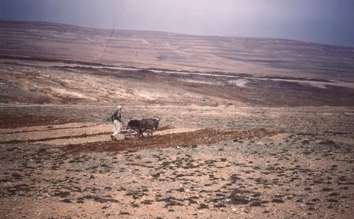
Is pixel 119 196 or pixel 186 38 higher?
pixel 186 38

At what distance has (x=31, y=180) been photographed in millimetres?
15406

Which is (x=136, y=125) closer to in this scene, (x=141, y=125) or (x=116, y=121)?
(x=141, y=125)

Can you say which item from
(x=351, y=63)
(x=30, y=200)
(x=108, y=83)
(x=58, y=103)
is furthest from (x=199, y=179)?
(x=351, y=63)

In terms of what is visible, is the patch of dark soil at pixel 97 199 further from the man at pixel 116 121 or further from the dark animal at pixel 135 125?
the dark animal at pixel 135 125

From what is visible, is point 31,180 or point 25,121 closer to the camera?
point 31,180

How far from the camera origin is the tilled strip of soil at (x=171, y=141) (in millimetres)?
21578

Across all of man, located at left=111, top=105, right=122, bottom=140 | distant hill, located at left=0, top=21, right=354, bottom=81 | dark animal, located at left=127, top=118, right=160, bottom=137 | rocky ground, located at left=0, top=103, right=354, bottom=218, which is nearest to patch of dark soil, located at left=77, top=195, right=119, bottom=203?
rocky ground, located at left=0, top=103, right=354, bottom=218

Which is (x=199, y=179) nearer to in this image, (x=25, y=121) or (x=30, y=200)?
(x=30, y=200)

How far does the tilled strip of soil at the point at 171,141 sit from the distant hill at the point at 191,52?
227 feet

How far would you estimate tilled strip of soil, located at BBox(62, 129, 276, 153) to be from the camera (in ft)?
70.8

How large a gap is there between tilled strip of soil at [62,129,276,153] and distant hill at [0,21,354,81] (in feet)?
227

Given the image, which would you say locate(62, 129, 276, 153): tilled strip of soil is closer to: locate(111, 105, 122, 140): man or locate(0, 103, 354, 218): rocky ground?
locate(0, 103, 354, 218): rocky ground

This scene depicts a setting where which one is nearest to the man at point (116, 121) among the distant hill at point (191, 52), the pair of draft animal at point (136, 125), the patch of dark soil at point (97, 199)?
the pair of draft animal at point (136, 125)

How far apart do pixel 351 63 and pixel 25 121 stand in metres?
142
